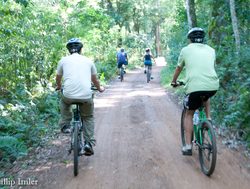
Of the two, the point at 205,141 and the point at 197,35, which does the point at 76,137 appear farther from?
the point at 197,35

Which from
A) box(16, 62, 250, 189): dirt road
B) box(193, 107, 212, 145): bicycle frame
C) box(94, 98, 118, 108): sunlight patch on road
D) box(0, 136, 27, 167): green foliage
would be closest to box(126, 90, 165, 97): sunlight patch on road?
box(94, 98, 118, 108): sunlight patch on road

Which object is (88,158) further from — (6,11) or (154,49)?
(154,49)

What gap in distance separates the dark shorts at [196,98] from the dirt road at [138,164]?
1.09 meters

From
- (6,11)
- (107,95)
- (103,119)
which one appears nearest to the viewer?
(6,11)

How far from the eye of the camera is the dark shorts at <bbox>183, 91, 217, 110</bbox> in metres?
5.49

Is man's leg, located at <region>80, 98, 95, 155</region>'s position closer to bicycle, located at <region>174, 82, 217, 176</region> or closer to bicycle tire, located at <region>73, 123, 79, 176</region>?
bicycle tire, located at <region>73, 123, 79, 176</region>

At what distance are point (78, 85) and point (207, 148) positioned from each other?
94.3 inches

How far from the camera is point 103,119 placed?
10.1m

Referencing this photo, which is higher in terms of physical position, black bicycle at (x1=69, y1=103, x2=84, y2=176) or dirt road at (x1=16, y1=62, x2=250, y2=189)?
black bicycle at (x1=69, y1=103, x2=84, y2=176)

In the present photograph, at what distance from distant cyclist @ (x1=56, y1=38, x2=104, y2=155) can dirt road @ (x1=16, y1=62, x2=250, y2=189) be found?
1.94 feet

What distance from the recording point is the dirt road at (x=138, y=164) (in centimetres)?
531

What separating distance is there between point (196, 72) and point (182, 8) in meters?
16.5

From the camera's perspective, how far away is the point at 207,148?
542cm

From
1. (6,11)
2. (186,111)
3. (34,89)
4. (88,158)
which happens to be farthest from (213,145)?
(34,89)
